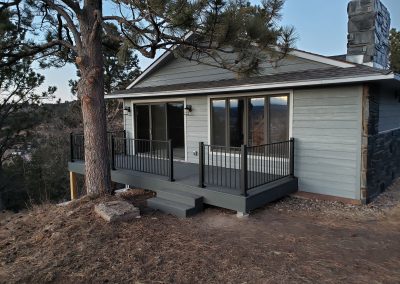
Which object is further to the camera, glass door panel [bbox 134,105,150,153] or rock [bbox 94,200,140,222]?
glass door panel [bbox 134,105,150,153]

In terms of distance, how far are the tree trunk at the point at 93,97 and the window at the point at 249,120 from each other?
311cm

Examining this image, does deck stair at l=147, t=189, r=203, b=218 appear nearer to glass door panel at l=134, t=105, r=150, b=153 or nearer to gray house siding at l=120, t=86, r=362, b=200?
gray house siding at l=120, t=86, r=362, b=200

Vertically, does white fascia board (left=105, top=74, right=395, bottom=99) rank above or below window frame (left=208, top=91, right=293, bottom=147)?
above

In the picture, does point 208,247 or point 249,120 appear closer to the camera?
point 208,247

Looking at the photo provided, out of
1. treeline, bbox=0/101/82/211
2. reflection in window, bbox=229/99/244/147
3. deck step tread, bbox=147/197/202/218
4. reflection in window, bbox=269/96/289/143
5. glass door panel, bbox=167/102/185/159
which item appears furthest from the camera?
treeline, bbox=0/101/82/211

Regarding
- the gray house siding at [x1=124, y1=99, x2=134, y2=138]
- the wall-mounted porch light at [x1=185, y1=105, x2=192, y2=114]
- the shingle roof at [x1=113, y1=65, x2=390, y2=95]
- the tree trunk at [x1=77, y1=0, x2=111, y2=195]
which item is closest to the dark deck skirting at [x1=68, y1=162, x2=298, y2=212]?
the tree trunk at [x1=77, y1=0, x2=111, y2=195]

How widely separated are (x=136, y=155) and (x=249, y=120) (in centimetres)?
307

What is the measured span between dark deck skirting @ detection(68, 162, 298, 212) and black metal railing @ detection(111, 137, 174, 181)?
26 cm

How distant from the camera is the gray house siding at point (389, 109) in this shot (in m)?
6.76

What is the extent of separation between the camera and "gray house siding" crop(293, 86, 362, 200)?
19.7 feet

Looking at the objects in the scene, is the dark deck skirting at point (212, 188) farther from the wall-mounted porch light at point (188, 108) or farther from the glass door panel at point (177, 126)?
the wall-mounted porch light at point (188, 108)

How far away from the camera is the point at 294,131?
266 inches

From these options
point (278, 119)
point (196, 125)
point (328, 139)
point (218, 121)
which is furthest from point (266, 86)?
point (196, 125)

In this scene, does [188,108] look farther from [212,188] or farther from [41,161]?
[41,161]
